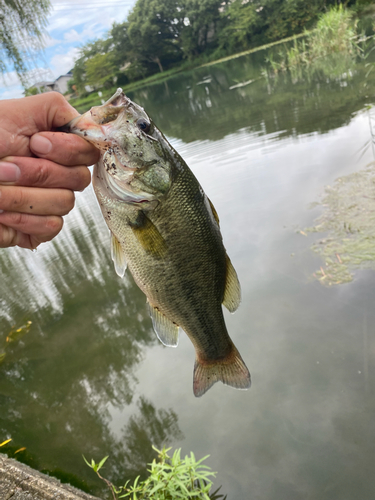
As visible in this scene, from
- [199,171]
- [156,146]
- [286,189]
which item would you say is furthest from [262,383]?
[199,171]

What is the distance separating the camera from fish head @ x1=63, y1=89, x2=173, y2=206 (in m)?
1.59

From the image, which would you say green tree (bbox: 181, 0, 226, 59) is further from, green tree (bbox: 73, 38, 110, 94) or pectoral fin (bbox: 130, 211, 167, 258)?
pectoral fin (bbox: 130, 211, 167, 258)

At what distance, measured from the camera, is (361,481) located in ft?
8.92

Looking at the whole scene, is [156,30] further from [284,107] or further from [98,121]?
[98,121]

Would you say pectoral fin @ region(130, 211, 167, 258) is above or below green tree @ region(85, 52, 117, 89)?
below

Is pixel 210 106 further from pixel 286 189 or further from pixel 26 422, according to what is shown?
pixel 26 422

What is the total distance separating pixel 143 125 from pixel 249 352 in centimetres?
320

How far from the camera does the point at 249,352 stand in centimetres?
412

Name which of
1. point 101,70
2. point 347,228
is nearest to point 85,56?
point 101,70

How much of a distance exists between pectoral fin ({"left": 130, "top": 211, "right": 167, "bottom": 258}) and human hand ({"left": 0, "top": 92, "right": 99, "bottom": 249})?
0.34 m

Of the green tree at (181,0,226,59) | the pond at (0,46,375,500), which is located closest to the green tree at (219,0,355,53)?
the green tree at (181,0,226,59)

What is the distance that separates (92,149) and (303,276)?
3.77 m

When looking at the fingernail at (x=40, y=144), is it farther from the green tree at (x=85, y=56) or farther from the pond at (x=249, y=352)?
the green tree at (x=85, y=56)

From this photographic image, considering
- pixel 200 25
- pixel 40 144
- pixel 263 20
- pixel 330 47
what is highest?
pixel 200 25
